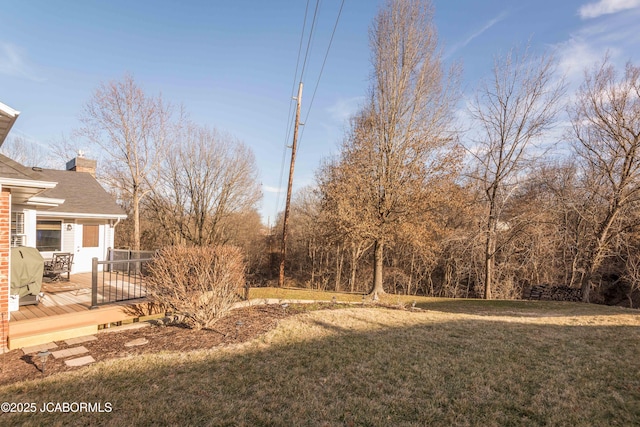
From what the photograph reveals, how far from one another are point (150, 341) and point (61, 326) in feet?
5.34

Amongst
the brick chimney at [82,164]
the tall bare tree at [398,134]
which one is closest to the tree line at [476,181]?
the tall bare tree at [398,134]

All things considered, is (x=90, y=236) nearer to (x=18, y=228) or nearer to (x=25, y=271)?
(x=18, y=228)

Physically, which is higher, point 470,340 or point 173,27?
point 173,27

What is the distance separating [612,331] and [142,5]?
1848cm

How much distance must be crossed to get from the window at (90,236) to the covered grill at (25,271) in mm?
6345

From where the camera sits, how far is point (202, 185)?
2291 centimetres

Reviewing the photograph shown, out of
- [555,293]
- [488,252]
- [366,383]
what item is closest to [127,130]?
[366,383]

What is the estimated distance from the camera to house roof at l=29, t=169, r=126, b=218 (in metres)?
10.9

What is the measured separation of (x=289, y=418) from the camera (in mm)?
3178

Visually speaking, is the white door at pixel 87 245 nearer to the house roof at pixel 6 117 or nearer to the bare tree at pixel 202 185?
the house roof at pixel 6 117

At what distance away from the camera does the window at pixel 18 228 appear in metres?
7.39

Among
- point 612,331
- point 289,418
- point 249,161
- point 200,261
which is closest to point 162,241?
point 249,161

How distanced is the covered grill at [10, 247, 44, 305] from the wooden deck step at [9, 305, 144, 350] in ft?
2.49

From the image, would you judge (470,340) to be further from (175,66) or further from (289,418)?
(175,66)
